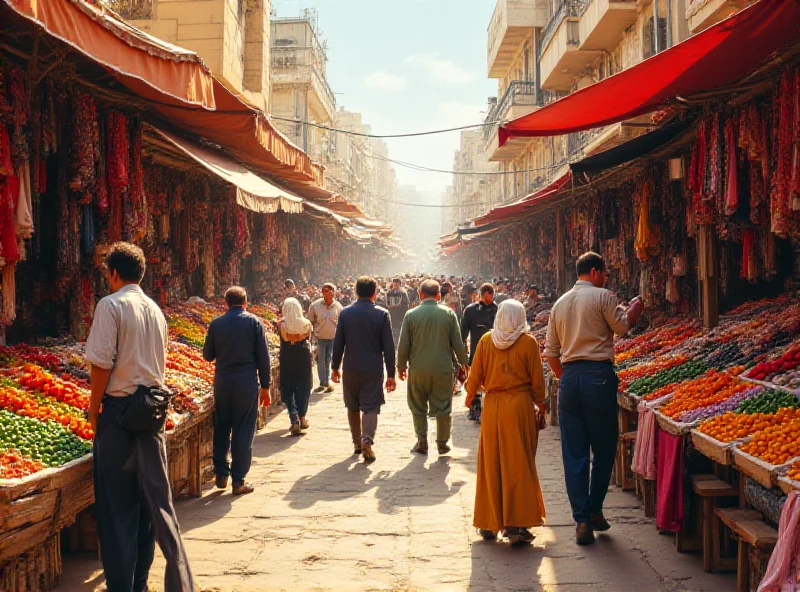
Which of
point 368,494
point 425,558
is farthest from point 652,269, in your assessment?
point 425,558

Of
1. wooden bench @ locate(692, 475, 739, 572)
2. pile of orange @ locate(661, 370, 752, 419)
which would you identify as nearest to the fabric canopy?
pile of orange @ locate(661, 370, 752, 419)

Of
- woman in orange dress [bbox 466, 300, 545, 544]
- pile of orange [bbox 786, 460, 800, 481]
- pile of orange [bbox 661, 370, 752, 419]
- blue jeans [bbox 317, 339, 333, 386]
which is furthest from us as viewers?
blue jeans [bbox 317, 339, 333, 386]

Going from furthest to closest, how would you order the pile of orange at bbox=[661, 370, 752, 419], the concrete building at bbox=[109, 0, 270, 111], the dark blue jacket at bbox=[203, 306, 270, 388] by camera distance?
1. the concrete building at bbox=[109, 0, 270, 111]
2. the dark blue jacket at bbox=[203, 306, 270, 388]
3. the pile of orange at bbox=[661, 370, 752, 419]

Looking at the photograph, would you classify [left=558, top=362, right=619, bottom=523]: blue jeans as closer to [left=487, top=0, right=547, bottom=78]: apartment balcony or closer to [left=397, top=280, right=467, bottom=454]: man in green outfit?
[left=397, top=280, right=467, bottom=454]: man in green outfit

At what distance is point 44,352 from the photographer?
22.1ft

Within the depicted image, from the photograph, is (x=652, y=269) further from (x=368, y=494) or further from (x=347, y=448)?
(x=368, y=494)

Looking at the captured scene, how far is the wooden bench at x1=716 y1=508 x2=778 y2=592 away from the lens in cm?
400

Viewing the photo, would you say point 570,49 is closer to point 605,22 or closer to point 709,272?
point 605,22

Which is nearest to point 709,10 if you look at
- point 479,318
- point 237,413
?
point 479,318

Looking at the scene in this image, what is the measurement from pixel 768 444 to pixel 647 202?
20.4 ft

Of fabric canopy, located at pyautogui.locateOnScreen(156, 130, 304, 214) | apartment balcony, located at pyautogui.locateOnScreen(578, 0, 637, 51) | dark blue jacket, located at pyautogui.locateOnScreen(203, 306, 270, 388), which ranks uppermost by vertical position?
apartment balcony, located at pyautogui.locateOnScreen(578, 0, 637, 51)

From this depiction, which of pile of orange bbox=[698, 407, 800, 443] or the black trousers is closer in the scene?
the black trousers

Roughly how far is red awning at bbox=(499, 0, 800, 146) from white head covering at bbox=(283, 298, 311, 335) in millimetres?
3452

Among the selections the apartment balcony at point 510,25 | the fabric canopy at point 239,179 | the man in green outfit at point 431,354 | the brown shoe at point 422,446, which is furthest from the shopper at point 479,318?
the apartment balcony at point 510,25
